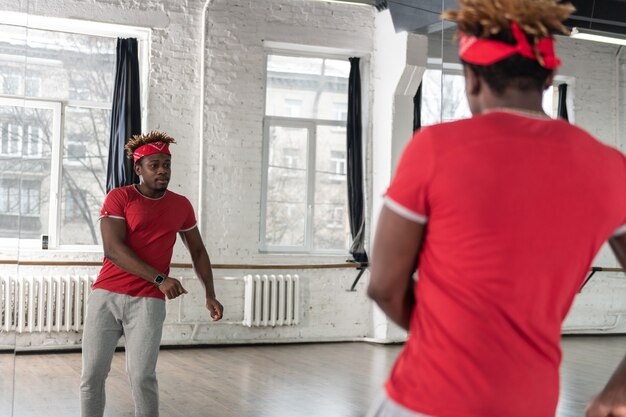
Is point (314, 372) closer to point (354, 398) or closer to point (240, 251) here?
point (354, 398)

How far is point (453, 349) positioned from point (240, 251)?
790 centimetres

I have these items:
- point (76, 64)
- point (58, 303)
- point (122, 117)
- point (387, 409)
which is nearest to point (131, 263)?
point (387, 409)

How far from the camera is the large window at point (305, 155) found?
9602 mm

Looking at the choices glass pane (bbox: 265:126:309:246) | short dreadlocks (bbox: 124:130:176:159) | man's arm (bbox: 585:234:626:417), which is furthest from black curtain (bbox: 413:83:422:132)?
man's arm (bbox: 585:234:626:417)

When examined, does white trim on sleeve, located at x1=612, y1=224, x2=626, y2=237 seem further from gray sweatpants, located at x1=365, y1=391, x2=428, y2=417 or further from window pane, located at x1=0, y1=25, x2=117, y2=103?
window pane, located at x1=0, y1=25, x2=117, y2=103

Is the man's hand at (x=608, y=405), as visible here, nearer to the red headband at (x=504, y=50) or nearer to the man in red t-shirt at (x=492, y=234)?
the man in red t-shirt at (x=492, y=234)

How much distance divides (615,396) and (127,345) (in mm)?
2913

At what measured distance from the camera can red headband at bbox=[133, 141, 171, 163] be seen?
4.46m

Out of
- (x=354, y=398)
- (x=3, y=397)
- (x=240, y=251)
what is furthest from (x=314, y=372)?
(x=3, y=397)

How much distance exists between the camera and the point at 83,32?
877 centimetres

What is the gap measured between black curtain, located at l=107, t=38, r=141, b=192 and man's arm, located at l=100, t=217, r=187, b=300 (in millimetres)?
4574

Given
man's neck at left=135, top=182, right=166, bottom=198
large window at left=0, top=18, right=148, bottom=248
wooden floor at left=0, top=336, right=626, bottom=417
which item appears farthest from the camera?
large window at left=0, top=18, right=148, bottom=248

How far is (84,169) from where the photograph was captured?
8930 mm

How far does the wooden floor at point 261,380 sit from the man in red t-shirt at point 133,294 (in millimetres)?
1023
